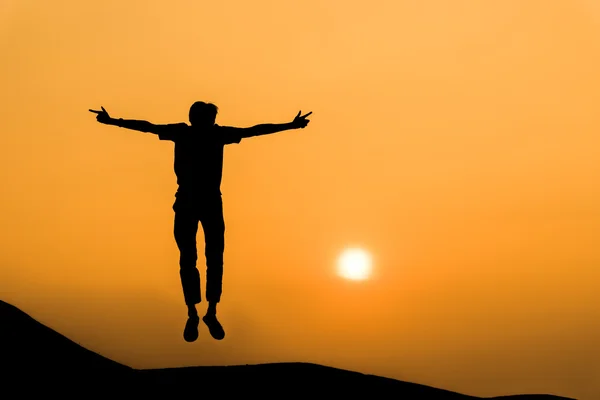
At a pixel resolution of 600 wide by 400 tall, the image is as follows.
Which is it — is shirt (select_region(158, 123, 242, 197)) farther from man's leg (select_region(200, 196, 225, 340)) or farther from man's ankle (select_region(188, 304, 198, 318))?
man's ankle (select_region(188, 304, 198, 318))

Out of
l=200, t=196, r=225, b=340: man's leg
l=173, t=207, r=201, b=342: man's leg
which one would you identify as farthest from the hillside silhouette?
l=200, t=196, r=225, b=340: man's leg

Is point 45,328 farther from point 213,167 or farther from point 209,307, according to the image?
point 213,167

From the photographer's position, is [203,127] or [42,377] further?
[42,377]

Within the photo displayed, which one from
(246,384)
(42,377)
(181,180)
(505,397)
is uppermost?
(505,397)

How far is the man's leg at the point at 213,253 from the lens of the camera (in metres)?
14.3

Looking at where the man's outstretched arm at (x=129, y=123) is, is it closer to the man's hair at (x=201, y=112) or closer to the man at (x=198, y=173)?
the man at (x=198, y=173)

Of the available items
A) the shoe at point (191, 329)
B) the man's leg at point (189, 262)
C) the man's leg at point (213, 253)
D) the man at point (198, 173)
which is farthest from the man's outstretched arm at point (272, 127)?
the shoe at point (191, 329)

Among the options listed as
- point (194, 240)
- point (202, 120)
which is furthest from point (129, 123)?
point (194, 240)

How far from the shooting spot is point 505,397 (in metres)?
28.5

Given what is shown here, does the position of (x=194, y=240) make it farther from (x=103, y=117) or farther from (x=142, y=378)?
(x=142, y=378)

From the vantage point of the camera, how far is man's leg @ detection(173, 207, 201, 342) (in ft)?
47.1

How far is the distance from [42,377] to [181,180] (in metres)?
7.09

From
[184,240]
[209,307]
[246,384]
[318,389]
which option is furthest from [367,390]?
[184,240]

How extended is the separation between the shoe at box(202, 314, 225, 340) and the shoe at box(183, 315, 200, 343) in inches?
7.7
